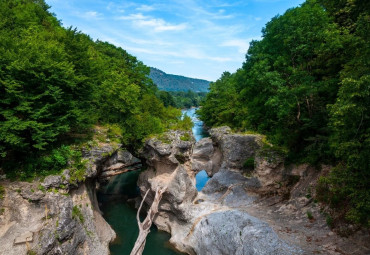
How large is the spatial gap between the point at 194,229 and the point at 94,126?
12.5 metres

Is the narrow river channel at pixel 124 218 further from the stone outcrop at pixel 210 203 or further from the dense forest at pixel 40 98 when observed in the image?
the dense forest at pixel 40 98

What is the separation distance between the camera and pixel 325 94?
18.0 metres

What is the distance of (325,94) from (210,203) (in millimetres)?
13465

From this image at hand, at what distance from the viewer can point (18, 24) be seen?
20.5m

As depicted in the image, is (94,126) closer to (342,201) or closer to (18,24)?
(18,24)

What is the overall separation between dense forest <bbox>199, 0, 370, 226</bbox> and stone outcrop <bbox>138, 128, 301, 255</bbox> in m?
4.12

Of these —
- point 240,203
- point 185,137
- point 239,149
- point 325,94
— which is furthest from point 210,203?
point 325,94

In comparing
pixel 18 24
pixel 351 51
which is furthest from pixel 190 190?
pixel 18 24

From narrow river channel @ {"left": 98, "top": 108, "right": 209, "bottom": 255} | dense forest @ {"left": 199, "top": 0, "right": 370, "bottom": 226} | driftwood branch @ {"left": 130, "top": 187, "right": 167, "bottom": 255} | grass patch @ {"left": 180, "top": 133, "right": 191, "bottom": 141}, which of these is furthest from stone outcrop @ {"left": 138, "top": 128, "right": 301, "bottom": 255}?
dense forest @ {"left": 199, "top": 0, "right": 370, "bottom": 226}

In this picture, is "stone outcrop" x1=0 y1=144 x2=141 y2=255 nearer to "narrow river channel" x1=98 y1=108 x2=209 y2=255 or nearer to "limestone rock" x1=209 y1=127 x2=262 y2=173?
"narrow river channel" x1=98 y1=108 x2=209 y2=255

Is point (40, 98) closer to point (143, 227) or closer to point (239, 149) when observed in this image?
point (143, 227)

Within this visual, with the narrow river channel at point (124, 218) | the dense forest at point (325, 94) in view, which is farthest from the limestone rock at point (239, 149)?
the narrow river channel at point (124, 218)

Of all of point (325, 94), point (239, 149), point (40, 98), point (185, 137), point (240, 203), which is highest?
point (325, 94)

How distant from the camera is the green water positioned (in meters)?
17.4
